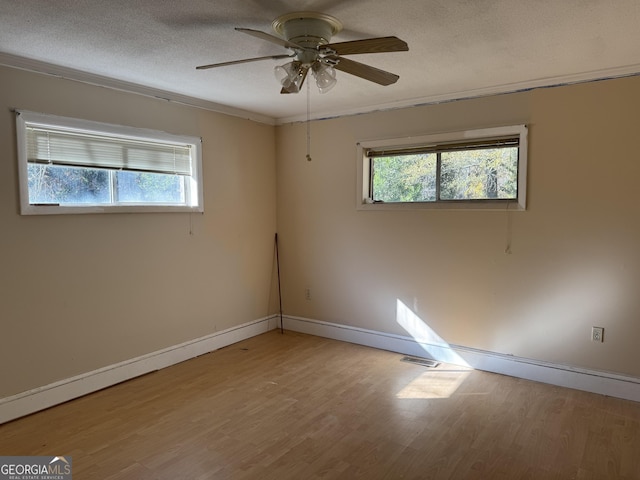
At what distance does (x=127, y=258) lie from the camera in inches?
137

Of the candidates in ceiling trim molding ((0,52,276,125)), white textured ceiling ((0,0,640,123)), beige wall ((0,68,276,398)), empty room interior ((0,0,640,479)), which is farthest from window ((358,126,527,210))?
ceiling trim molding ((0,52,276,125))

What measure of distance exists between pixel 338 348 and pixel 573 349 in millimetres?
2043

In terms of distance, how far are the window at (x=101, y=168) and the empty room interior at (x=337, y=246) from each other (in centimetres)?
2

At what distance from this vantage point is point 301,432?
8.86 feet

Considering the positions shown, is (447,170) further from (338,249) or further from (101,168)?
(101,168)

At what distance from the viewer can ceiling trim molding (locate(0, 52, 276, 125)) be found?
Result: 2.78 metres

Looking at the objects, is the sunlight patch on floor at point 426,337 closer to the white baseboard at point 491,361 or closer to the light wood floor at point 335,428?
the white baseboard at point 491,361

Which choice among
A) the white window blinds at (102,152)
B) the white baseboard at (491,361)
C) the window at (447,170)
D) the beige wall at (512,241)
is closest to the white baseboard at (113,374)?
the white baseboard at (491,361)

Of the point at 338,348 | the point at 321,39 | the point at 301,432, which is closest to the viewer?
the point at 321,39

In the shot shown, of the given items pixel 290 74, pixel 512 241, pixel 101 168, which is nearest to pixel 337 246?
pixel 512 241

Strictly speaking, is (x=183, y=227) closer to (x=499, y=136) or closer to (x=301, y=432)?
(x=301, y=432)

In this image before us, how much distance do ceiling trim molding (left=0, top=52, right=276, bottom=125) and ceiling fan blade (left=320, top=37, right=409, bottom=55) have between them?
1973 millimetres

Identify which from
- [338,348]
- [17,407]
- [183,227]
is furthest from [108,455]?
[338,348]

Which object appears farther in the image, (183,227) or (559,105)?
(183,227)
